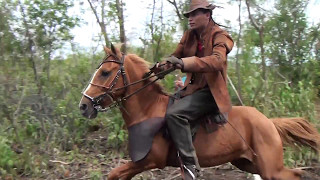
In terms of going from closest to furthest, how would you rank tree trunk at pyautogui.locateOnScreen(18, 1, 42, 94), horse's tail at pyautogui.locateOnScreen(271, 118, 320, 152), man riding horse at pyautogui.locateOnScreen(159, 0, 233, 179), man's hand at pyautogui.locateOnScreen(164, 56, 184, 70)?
man's hand at pyautogui.locateOnScreen(164, 56, 184, 70), man riding horse at pyautogui.locateOnScreen(159, 0, 233, 179), horse's tail at pyautogui.locateOnScreen(271, 118, 320, 152), tree trunk at pyautogui.locateOnScreen(18, 1, 42, 94)

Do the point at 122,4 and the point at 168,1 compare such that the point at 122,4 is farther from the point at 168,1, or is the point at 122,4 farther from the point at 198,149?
the point at 198,149

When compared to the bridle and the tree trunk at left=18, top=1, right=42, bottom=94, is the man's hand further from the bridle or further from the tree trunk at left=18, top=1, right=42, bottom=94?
the tree trunk at left=18, top=1, right=42, bottom=94

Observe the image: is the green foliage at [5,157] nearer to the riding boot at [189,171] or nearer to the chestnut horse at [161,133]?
the chestnut horse at [161,133]

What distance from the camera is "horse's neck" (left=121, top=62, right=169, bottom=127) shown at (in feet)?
17.2

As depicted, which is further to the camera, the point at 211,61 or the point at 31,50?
the point at 31,50

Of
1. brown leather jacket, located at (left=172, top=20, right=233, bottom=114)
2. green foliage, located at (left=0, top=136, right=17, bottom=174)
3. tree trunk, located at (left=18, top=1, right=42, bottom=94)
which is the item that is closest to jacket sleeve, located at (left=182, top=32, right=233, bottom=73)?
brown leather jacket, located at (left=172, top=20, right=233, bottom=114)

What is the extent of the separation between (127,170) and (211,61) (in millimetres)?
1541

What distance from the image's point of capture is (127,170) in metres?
5.09

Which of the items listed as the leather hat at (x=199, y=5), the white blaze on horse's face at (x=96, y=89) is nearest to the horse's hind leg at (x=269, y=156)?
the leather hat at (x=199, y=5)

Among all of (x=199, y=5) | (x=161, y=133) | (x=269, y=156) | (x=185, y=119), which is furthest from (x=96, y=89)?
(x=269, y=156)

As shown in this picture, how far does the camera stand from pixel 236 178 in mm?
7426

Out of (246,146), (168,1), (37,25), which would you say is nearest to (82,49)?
(37,25)

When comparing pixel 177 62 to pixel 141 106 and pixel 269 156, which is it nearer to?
pixel 141 106

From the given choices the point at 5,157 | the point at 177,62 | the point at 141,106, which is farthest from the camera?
the point at 5,157
